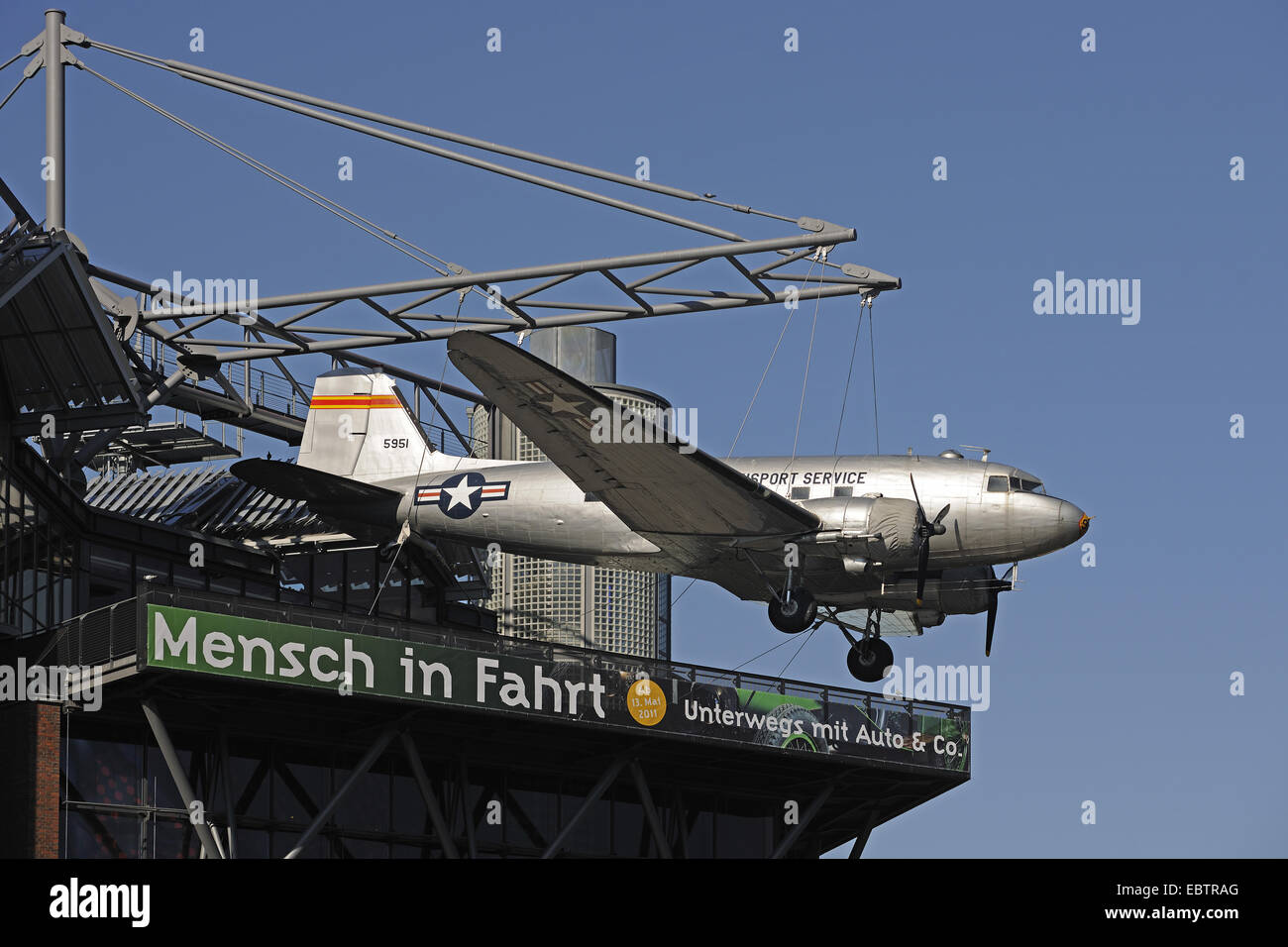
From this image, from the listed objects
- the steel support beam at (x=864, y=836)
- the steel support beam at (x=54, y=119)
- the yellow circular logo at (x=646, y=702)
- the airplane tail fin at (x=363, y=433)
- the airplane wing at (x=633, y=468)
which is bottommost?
the steel support beam at (x=864, y=836)

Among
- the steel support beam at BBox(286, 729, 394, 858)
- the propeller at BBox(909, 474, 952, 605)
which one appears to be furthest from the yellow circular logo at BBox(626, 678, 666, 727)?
the propeller at BBox(909, 474, 952, 605)

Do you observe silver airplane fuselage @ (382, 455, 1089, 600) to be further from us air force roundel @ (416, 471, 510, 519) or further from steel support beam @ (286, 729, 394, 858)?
steel support beam @ (286, 729, 394, 858)

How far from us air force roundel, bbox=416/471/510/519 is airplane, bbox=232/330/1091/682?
4cm

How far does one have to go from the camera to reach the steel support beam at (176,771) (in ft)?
150

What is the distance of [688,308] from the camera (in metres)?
48.4

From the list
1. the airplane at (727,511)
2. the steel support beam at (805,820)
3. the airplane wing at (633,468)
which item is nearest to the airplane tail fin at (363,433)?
the airplane at (727,511)

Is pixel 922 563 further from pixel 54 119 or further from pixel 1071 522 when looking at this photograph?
pixel 54 119

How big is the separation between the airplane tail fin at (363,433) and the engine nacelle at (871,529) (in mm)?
13218

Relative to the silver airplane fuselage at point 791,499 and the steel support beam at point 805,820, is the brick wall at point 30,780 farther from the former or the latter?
the steel support beam at point 805,820

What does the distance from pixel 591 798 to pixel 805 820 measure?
26.9ft

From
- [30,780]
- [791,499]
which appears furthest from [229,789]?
[791,499]

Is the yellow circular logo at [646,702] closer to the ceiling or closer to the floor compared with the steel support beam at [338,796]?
closer to the ceiling

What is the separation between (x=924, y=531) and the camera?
158 ft

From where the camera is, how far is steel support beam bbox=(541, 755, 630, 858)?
52.1 meters
